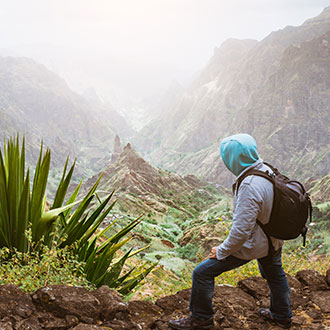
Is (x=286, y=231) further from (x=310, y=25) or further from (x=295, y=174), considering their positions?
(x=310, y=25)

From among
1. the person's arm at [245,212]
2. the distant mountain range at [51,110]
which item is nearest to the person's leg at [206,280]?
the person's arm at [245,212]

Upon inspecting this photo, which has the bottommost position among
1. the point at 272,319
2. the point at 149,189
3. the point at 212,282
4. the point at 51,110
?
the point at 149,189

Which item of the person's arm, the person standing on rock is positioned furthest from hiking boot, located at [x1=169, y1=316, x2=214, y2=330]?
the person's arm

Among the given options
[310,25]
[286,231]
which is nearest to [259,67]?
[310,25]

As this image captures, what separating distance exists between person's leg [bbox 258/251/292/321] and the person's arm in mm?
437

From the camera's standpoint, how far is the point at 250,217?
186cm

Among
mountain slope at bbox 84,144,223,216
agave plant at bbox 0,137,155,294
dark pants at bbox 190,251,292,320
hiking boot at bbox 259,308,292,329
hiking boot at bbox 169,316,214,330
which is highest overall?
agave plant at bbox 0,137,155,294

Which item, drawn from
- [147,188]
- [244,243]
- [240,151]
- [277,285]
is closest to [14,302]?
[244,243]

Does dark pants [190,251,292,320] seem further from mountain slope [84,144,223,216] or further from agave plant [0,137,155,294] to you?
mountain slope [84,144,223,216]

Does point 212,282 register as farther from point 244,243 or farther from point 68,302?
point 68,302

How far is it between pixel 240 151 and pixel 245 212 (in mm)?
381

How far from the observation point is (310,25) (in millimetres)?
125625

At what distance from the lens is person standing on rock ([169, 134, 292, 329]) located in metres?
1.87

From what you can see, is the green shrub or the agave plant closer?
the green shrub
